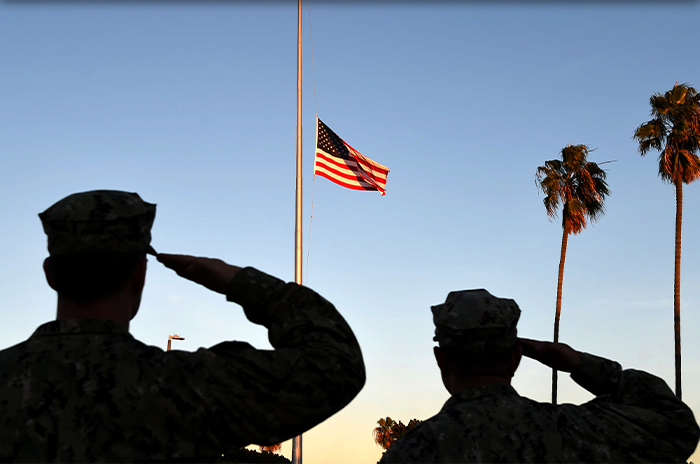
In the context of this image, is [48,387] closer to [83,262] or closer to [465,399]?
[83,262]

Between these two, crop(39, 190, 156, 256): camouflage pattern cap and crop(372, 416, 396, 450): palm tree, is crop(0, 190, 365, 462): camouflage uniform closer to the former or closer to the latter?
crop(39, 190, 156, 256): camouflage pattern cap

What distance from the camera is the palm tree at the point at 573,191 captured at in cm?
3175

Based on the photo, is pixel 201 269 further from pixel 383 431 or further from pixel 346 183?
pixel 383 431

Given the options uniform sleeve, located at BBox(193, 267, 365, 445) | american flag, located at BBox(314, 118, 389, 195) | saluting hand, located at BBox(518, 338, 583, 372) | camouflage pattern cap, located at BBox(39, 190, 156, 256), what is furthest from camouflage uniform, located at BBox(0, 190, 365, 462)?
american flag, located at BBox(314, 118, 389, 195)

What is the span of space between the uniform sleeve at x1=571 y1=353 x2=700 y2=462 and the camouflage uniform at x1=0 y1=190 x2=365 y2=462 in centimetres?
127

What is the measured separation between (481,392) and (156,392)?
1.36 metres

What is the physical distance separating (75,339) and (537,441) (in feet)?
5.65

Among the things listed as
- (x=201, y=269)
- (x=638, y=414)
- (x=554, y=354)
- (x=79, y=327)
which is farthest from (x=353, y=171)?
(x=79, y=327)

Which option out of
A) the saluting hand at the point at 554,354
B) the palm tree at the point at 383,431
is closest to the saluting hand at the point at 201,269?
the saluting hand at the point at 554,354

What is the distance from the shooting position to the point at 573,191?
106 ft

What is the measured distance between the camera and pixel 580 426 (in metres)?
2.60

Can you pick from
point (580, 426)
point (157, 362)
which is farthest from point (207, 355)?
point (580, 426)

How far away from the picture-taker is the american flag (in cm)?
1673

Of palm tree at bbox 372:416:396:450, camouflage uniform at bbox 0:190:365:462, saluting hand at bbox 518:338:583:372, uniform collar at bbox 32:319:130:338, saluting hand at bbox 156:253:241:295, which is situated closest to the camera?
camouflage uniform at bbox 0:190:365:462
